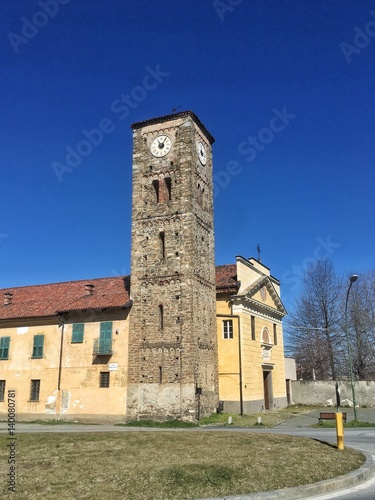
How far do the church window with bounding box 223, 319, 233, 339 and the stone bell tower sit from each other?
1293 mm

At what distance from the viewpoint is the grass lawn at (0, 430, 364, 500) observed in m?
8.52

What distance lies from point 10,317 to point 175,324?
462 inches

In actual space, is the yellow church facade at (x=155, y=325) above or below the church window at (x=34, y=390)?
above

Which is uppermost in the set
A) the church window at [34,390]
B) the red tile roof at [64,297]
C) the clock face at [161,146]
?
the clock face at [161,146]

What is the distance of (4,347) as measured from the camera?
100ft

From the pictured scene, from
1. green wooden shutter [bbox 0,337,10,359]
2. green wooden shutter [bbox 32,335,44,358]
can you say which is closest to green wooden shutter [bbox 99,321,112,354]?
green wooden shutter [bbox 32,335,44,358]

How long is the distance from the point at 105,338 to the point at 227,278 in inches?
392

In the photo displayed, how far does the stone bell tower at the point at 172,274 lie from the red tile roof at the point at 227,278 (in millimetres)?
1415

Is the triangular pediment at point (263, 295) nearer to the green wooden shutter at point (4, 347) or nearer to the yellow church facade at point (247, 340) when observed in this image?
the yellow church facade at point (247, 340)

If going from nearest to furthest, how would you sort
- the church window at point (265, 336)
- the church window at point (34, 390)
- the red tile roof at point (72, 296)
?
1. the church window at point (34, 390)
2. the red tile roof at point (72, 296)
3. the church window at point (265, 336)

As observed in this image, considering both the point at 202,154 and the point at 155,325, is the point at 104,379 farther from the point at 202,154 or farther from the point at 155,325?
the point at 202,154

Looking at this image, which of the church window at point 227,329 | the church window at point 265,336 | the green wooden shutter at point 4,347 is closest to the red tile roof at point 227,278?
the church window at point 227,329

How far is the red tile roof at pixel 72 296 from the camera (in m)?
29.2

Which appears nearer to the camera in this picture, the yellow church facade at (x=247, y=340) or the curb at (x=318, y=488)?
the curb at (x=318, y=488)
